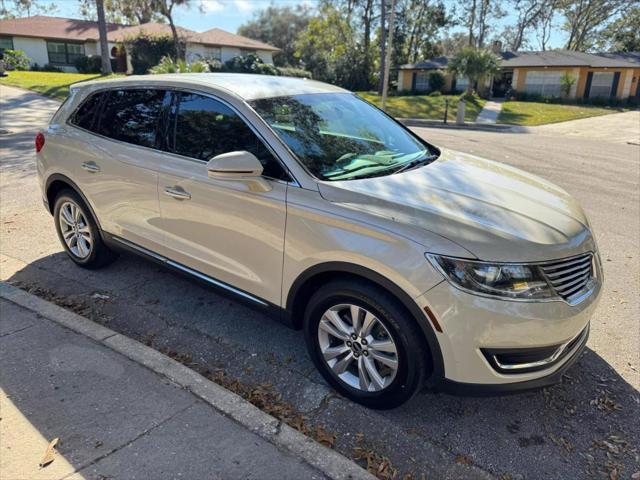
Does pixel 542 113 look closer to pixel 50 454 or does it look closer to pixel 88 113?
pixel 88 113

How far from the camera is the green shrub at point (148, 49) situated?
35919 mm

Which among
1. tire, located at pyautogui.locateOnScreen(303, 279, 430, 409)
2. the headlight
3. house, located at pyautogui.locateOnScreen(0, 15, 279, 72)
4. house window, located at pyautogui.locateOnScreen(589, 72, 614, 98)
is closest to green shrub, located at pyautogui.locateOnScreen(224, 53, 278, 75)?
house, located at pyautogui.locateOnScreen(0, 15, 279, 72)

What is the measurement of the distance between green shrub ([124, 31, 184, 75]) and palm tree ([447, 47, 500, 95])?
779 inches

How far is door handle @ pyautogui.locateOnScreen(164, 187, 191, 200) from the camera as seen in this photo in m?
3.50

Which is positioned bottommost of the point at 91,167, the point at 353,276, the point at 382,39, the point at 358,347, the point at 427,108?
the point at 427,108

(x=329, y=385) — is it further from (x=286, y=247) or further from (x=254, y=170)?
(x=254, y=170)

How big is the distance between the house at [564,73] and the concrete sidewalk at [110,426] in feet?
115

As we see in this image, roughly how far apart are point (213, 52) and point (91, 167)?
4481 cm

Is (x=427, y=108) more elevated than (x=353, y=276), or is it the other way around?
(x=353, y=276)

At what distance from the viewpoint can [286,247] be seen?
2.98 meters

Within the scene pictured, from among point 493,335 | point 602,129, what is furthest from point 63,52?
point 493,335

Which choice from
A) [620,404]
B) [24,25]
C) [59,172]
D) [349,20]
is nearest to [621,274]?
[620,404]

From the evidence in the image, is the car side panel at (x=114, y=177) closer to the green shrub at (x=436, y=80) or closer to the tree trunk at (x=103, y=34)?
the tree trunk at (x=103, y=34)

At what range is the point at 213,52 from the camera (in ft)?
148
